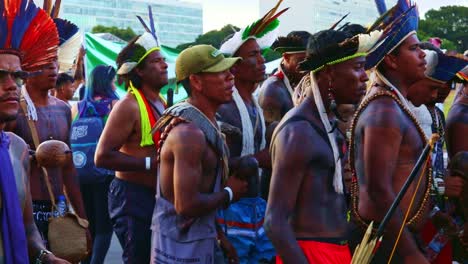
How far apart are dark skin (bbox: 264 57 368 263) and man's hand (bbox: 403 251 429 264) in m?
0.35

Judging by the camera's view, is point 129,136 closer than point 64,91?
Yes

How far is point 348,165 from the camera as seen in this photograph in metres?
4.77

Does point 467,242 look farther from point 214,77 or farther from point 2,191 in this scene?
point 2,191

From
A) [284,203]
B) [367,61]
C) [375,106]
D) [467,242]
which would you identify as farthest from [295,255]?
[467,242]

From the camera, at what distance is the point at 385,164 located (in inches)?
176

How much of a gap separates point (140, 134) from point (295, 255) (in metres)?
2.45

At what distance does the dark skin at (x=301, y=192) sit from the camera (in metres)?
4.21

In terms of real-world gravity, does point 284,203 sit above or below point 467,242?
above

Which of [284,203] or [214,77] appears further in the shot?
[214,77]

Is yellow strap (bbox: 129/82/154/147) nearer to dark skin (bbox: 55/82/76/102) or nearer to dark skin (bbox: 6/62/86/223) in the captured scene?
dark skin (bbox: 6/62/86/223)

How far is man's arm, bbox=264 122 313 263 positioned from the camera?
13.7 feet

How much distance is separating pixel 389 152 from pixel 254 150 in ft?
7.01

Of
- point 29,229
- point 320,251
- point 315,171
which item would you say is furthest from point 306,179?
point 29,229

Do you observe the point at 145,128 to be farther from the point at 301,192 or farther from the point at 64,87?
the point at 64,87
